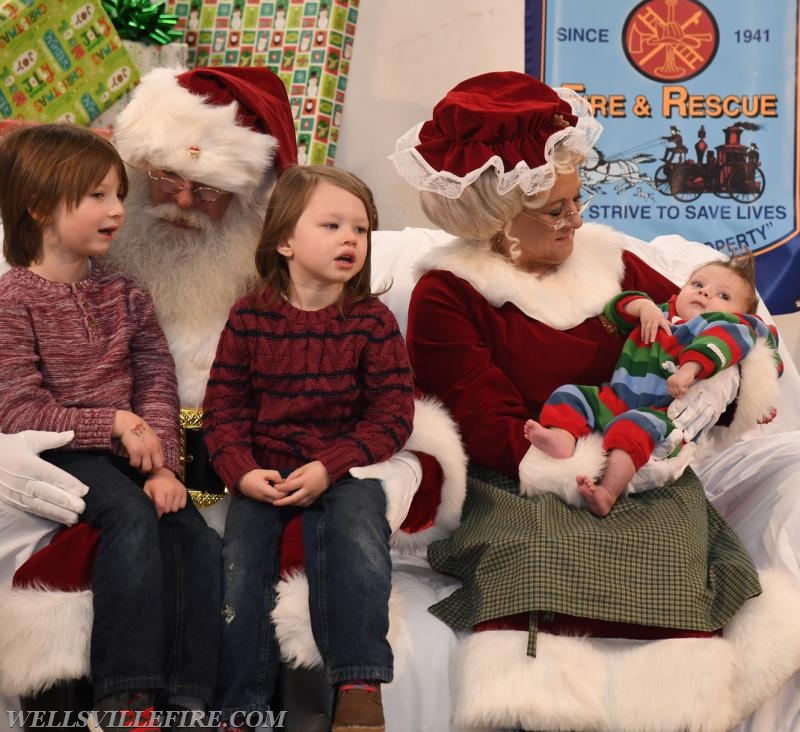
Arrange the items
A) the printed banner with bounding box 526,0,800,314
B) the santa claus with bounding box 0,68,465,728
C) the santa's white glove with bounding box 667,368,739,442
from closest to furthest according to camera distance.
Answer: the santa claus with bounding box 0,68,465,728
the santa's white glove with bounding box 667,368,739,442
the printed banner with bounding box 526,0,800,314

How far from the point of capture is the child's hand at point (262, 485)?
83.1 inches

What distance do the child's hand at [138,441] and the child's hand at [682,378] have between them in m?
1.05

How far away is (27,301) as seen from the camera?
86.1 inches

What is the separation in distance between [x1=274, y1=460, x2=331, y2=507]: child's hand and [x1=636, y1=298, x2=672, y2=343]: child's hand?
0.77 meters

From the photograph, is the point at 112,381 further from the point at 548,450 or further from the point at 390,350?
the point at 548,450

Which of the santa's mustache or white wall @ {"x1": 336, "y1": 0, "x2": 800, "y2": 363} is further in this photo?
white wall @ {"x1": 336, "y1": 0, "x2": 800, "y2": 363}

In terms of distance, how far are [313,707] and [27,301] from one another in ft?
3.16

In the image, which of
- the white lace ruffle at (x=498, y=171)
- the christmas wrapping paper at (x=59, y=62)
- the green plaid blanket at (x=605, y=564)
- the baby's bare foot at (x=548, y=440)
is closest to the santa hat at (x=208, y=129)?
the white lace ruffle at (x=498, y=171)

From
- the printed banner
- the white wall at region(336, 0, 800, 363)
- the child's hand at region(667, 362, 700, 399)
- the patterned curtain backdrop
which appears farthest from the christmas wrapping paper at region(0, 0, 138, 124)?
the child's hand at region(667, 362, 700, 399)

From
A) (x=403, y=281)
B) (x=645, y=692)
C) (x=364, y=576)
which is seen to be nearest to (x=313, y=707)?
(x=364, y=576)

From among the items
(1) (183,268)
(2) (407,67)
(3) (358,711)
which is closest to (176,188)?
(1) (183,268)

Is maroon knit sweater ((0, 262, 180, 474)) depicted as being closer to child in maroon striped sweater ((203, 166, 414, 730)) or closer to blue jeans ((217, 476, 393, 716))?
child in maroon striped sweater ((203, 166, 414, 730))

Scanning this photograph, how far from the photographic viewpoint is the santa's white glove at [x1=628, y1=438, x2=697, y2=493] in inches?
89.4

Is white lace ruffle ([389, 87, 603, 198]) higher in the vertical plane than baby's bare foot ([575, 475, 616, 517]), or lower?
higher
